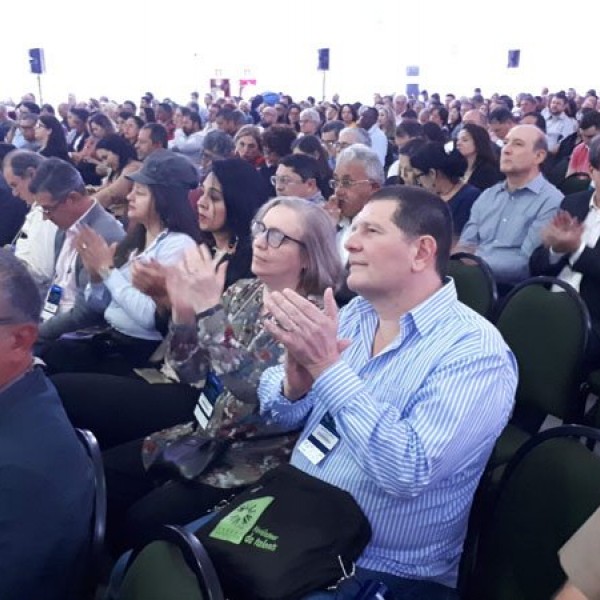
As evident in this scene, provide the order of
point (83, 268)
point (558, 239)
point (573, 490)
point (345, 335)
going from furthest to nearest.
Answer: point (83, 268) < point (558, 239) < point (345, 335) < point (573, 490)

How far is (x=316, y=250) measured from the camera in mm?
2117

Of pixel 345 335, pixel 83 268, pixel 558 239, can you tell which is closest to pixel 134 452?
pixel 345 335

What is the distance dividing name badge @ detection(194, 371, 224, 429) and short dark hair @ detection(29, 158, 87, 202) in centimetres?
166

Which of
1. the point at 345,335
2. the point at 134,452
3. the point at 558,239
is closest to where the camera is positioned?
the point at 345,335

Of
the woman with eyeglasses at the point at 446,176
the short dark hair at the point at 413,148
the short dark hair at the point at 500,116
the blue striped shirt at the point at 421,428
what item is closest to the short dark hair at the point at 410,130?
the short dark hair at the point at 500,116

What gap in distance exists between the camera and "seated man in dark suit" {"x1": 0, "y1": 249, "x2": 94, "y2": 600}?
1.21m

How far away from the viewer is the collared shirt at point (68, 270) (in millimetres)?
3225

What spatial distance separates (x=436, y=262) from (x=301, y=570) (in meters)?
0.73

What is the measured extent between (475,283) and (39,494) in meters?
1.92

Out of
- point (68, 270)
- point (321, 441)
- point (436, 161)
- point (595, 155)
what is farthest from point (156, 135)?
point (321, 441)

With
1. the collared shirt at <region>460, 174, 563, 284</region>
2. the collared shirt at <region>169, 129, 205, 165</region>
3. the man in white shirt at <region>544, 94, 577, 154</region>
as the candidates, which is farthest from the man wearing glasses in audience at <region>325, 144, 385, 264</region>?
the man in white shirt at <region>544, 94, 577, 154</region>

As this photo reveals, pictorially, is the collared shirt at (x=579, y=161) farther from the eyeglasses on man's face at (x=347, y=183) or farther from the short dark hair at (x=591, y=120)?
the eyeglasses on man's face at (x=347, y=183)

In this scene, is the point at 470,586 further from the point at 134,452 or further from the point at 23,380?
the point at 134,452

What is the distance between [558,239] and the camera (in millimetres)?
2947
